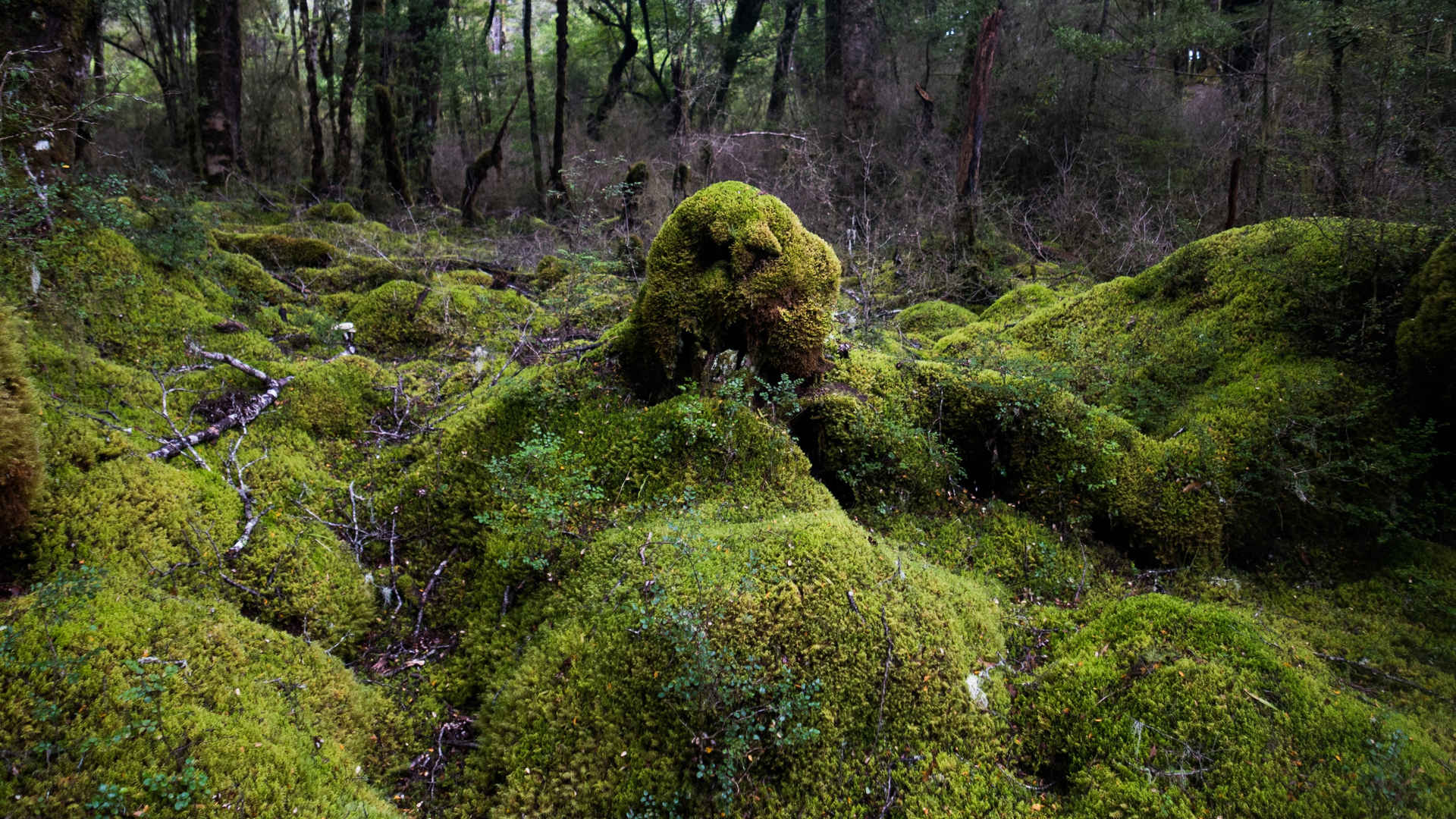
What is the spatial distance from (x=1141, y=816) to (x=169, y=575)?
417 centimetres

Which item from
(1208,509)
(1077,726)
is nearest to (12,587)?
(1077,726)

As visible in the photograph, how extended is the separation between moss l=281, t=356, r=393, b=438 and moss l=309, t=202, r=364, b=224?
9040 millimetres

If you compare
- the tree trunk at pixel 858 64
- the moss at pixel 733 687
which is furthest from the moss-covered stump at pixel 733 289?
the tree trunk at pixel 858 64

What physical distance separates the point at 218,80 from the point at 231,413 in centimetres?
1271

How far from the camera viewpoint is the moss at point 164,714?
1872 millimetres

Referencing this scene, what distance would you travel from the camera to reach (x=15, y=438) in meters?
2.44

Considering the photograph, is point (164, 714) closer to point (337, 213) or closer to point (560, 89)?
point (337, 213)

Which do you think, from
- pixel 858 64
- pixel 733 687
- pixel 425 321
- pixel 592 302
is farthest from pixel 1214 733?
pixel 858 64

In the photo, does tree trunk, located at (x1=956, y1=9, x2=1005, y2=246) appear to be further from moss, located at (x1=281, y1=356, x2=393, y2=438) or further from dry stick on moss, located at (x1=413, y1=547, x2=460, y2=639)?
dry stick on moss, located at (x1=413, y1=547, x2=460, y2=639)

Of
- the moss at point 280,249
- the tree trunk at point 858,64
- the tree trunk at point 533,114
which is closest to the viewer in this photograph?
the moss at point 280,249

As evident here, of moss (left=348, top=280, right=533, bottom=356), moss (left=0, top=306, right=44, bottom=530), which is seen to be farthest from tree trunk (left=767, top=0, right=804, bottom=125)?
moss (left=0, top=306, right=44, bottom=530)

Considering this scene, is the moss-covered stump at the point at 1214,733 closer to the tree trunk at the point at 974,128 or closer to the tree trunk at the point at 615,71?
the tree trunk at the point at 974,128

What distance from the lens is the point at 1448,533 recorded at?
11.8ft

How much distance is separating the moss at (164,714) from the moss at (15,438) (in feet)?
1.31
